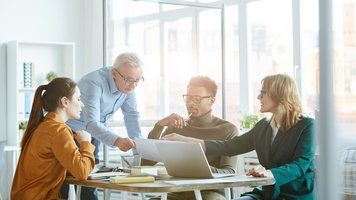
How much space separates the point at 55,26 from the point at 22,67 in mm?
737

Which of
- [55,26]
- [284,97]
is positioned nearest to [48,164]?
[284,97]

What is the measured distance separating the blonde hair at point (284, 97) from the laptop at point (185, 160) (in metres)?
0.45

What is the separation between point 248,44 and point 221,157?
277cm

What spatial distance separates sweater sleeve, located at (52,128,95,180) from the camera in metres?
2.49

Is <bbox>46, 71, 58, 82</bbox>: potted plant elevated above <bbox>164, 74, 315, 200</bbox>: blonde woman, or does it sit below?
above


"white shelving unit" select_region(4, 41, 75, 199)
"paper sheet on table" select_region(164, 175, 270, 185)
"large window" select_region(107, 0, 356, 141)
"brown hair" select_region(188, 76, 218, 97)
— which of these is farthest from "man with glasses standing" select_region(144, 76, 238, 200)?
"white shelving unit" select_region(4, 41, 75, 199)

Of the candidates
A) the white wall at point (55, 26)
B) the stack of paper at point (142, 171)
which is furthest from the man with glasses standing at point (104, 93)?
the white wall at point (55, 26)

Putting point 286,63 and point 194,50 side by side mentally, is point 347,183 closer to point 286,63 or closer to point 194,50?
point 286,63

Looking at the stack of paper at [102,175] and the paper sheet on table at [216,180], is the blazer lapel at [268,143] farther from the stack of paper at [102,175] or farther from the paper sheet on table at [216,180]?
the stack of paper at [102,175]

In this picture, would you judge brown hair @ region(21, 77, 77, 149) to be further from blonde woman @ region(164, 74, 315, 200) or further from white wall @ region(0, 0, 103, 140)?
white wall @ region(0, 0, 103, 140)

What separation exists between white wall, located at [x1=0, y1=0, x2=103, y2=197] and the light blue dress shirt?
3.02 meters

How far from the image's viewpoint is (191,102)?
331 centimetres

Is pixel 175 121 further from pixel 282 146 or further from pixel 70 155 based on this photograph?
pixel 70 155

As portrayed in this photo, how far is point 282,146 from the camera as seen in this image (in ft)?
9.02
